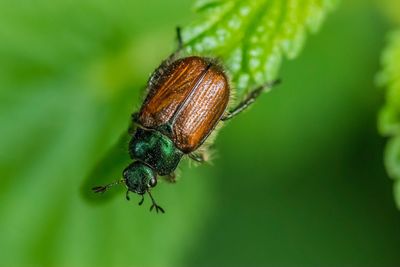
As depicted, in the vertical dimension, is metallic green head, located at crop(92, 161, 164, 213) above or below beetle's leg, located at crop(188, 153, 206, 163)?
below

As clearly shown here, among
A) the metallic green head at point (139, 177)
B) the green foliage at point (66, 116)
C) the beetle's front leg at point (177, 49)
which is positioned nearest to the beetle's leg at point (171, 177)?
the metallic green head at point (139, 177)

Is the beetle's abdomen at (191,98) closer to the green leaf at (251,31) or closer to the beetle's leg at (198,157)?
the beetle's leg at (198,157)

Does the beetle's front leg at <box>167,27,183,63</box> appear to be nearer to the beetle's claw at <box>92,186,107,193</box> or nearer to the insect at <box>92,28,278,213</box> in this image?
the insect at <box>92,28,278,213</box>

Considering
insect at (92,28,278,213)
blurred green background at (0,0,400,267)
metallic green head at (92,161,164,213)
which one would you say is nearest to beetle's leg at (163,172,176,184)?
insect at (92,28,278,213)

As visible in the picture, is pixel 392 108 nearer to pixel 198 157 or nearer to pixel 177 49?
pixel 198 157

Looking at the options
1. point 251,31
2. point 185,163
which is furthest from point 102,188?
point 185,163

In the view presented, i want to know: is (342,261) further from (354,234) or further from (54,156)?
(54,156)

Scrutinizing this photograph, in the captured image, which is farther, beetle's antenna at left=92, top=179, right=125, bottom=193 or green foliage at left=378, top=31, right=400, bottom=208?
green foliage at left=378, top=31, right=400, bottom=208
